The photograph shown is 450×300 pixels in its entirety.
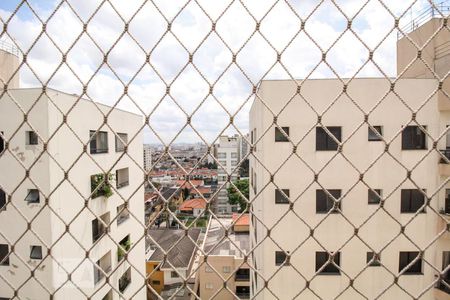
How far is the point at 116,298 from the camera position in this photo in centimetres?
407

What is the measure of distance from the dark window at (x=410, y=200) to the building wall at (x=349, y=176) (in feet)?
0.22

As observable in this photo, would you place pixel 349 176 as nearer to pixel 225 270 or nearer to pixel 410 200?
pixel 410 200

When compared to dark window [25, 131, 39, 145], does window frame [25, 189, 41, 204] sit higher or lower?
lower

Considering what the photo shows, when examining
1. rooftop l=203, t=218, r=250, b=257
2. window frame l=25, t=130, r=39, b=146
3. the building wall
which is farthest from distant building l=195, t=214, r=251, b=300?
window frame l=25, t=130, r=39, b=146

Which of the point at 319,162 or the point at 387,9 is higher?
the point at 387,9

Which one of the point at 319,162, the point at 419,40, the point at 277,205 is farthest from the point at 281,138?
the point at 419,40

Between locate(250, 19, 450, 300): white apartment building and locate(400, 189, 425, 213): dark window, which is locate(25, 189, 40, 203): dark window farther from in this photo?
locate(400, 189, 425, 213): dark window

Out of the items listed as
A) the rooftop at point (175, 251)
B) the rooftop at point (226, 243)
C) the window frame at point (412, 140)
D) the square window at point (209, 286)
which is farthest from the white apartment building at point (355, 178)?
the rooftop at point (175, 251)

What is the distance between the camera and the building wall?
2.85 m

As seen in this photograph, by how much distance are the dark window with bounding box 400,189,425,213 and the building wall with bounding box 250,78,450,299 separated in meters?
0.07

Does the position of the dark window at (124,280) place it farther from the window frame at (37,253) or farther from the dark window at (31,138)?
the dark window at (31,138)

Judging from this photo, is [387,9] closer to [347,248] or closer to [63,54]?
[63,54]

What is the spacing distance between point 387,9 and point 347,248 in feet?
8.88

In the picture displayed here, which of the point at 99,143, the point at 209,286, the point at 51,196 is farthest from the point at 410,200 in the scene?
the point at 209,286
